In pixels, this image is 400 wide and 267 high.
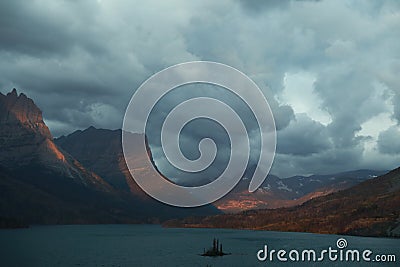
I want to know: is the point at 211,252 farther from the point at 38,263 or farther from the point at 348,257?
the point at 38,263

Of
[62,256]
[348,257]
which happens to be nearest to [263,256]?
[348,257]

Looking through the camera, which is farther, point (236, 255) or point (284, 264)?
point (236, 255)

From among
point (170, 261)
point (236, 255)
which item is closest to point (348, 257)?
point (236, 255)

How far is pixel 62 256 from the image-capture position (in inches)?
7520

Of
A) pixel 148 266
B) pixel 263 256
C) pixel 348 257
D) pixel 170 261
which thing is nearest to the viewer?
pixel 148 266

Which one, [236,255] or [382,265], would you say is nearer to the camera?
[382,265]

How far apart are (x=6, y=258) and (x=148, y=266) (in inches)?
2547

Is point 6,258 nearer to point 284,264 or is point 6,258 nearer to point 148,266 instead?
point 148,266

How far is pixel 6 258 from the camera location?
178 metres

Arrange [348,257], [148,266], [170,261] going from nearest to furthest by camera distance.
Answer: [148,266] < [170,261] < [348,257]

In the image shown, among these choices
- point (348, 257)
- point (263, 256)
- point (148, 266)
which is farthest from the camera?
point (263, 256)

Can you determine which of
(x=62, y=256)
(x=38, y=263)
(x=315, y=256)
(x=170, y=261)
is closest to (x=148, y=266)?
(x=170, y=261)

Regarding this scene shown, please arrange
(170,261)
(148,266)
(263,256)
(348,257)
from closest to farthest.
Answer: (148,266) < (170,261) < (348,257) < (263,256)

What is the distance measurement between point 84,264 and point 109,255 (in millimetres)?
35158
